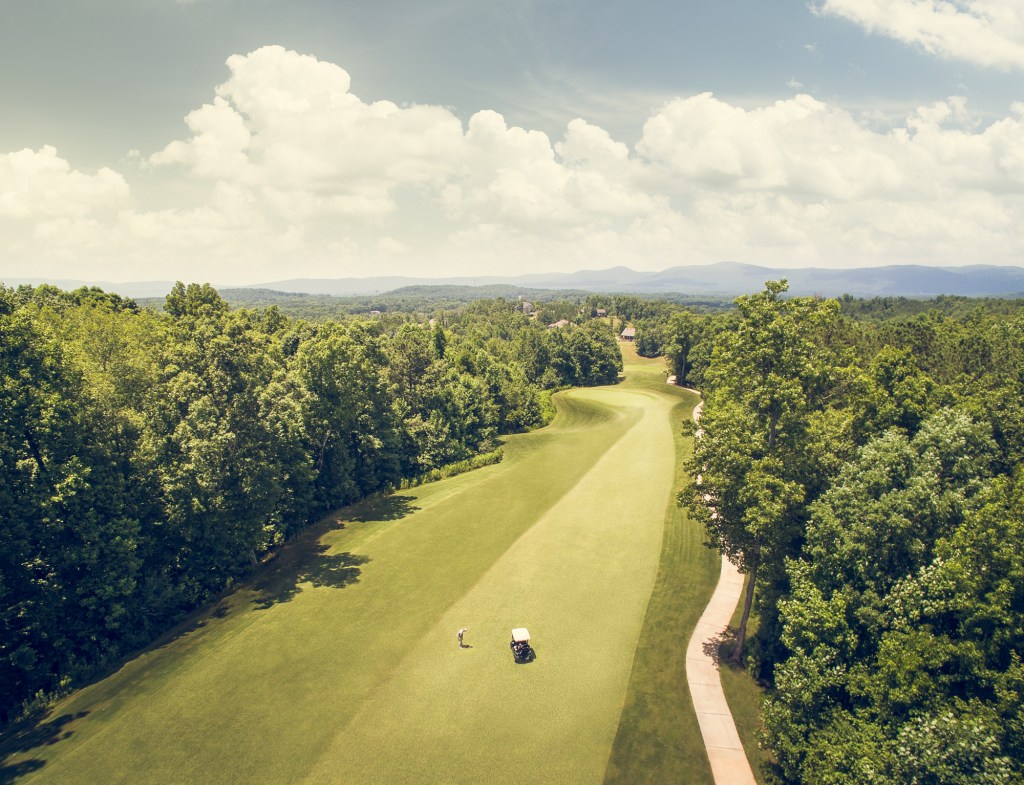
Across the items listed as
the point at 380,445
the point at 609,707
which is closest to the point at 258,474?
the point at 380,445

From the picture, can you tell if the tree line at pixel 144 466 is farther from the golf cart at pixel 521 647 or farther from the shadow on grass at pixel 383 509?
the golf cart at pixel 521 647

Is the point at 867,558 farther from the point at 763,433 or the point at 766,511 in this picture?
the point at 763,433

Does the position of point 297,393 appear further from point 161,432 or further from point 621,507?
point 621,507

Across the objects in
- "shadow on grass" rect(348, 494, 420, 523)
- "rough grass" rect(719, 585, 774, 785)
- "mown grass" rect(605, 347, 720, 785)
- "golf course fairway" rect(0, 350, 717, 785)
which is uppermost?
"shadow on grass" rect(348, 494, 420, 523)

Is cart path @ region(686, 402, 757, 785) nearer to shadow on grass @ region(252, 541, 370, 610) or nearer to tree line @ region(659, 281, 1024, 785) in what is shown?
tree line @ region(659, 281, 1024, 785)

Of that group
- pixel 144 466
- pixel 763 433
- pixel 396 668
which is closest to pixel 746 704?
pixel 763 433

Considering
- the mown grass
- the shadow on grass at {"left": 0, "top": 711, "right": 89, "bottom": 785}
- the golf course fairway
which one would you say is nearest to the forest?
the shadow on grass at {"left": 0, "top": 711, "right": 89, "bottom": 785}
